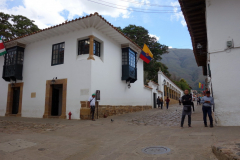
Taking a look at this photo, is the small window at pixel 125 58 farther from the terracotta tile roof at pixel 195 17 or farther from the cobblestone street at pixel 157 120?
the terracotta tile roof at pixel 195 17

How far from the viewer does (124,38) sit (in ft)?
42.5

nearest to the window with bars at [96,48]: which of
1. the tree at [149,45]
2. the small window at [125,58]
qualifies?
the small window at [125,58]

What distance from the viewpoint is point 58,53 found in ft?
40.0

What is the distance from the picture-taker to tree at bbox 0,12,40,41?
67.6 feet

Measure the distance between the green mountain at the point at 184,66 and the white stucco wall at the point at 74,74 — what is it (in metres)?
79.8

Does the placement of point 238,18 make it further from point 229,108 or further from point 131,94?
point 131,94

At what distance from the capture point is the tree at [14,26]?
20.6 m

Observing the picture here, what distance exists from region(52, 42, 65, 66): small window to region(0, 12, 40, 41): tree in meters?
11.9

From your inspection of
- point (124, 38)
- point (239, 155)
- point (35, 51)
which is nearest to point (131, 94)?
point (124, 38)

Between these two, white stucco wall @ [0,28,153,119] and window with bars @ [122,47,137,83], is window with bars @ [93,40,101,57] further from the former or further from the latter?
window with bars @ [122,47,137,83]

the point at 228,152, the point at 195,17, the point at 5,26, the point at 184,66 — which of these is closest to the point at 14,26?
the point at 5,26

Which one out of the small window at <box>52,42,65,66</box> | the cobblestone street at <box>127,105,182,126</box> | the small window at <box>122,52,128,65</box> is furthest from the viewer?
the small window at <box>122,52,128,65</box>

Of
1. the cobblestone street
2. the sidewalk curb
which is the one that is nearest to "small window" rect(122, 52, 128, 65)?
the cobblestone street

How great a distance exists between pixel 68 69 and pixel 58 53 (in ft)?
5.40
